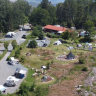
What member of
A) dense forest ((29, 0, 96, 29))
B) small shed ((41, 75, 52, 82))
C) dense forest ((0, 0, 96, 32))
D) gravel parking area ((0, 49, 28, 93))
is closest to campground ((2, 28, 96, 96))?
gravel parking area ((0, 49, 28, 93))

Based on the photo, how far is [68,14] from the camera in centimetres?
7919

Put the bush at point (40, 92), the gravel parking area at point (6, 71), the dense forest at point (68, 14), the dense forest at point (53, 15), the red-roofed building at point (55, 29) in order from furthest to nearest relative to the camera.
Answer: the dense forest at point (68, 14) < the dense forest at point (53, 15) < the red-roofed building at point (55, 29) < the gravel parking area at point (6, 71) < the bush at point (40, 92)

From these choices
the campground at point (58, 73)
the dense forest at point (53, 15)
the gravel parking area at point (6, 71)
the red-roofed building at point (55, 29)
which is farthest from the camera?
the dense forest at point (53, 15)

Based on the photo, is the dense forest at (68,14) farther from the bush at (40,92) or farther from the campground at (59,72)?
the bush at (40,92)

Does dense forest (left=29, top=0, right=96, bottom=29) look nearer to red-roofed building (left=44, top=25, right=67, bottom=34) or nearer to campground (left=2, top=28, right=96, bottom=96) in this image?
red-roofed building (left=44, top=25, right=67, bottom=34)

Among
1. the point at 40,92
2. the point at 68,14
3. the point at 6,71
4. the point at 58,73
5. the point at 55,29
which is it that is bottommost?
the point at 58,73

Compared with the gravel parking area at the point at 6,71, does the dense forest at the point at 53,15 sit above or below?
above

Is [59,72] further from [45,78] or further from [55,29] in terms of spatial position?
[55,29]

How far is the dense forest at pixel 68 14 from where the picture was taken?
232 ft

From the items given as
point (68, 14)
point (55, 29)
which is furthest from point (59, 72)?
point (68, 14)

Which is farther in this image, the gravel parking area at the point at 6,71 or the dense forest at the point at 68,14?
the dense forest at the point at 68,14

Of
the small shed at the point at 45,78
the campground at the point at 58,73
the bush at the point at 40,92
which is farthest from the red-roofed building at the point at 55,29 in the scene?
the bush at the point at 40,92

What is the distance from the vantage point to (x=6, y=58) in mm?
36281

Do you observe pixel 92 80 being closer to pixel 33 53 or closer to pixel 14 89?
pixel 14 89
